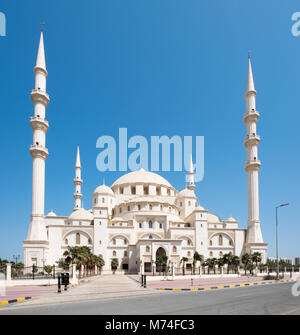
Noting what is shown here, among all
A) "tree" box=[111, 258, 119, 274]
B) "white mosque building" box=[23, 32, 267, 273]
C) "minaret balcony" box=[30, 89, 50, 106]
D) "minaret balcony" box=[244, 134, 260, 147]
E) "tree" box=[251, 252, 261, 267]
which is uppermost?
"minaret balcony" box=[30, 89, 50, 106]

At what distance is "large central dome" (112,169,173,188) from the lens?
74125 mm

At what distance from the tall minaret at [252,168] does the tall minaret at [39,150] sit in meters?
32.2

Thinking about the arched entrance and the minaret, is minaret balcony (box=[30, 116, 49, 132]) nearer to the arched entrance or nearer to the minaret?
the arched entrance

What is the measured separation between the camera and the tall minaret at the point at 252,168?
5862 centimetres

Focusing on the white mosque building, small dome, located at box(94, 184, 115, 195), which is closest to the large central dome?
small dome, located at box(94, 184, 115, 195)

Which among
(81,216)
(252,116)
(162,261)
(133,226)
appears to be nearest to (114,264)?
(133,226)

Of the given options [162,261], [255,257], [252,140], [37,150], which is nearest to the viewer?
[162,261]

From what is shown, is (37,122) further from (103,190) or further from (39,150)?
(103,190)

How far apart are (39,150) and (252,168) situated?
3337cm

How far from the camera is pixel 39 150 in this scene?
5119cm

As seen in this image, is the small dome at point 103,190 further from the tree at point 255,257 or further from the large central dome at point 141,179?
the tree at point 255,257

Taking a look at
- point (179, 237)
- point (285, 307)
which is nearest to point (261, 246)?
point (179, 237)

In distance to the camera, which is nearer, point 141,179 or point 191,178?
point 141,179
